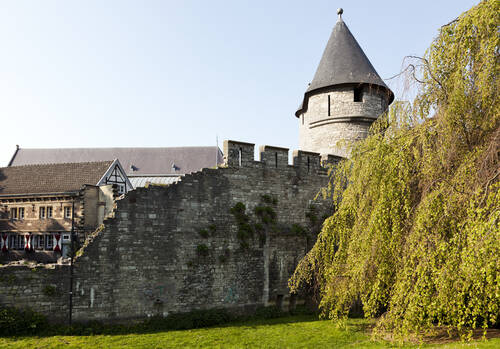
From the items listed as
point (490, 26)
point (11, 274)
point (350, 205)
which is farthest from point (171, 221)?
point (490, 26)

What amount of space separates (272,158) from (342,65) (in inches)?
230

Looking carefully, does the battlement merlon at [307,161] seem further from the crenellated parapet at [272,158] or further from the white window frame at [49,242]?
the white window frame at [49,242]

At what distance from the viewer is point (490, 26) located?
633 cm

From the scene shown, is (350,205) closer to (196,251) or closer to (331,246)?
(331,246)

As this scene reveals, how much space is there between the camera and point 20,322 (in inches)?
346

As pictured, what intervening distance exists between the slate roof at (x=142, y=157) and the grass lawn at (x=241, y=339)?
98.9 feet

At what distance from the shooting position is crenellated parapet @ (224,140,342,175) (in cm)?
1171

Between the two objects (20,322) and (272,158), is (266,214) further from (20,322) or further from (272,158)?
(20,322)

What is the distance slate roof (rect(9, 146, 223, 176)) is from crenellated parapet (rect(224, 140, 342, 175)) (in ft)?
89.2

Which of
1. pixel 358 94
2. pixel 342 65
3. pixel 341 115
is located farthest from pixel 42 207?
pixel 358 94

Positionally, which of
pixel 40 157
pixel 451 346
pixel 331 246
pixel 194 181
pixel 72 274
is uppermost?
pixel 40 157

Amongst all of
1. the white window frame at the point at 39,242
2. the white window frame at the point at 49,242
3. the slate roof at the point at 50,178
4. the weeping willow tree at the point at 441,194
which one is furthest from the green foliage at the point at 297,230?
the white window frame at the point at 39,242

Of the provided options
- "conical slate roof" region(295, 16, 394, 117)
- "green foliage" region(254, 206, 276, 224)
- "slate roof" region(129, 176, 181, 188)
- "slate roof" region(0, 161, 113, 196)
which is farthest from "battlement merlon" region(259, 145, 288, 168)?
"slate roof" region(129, 176, 181, 188)

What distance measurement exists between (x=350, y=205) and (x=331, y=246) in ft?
4.45
